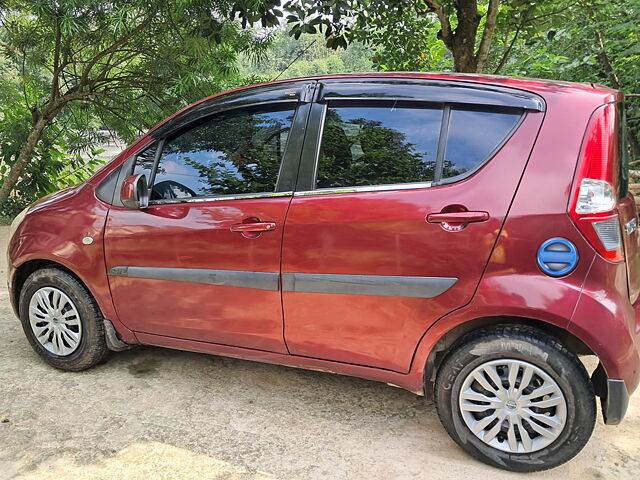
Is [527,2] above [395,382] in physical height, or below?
above

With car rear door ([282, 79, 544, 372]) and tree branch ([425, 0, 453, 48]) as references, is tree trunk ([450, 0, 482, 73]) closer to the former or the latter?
tree branch ([425, 0, 453, 48])

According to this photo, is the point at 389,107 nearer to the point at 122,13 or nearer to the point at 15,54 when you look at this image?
the point at 122,13

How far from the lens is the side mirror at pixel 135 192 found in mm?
3092

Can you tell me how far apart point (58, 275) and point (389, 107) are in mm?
2251

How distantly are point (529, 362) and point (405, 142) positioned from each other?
1124 millimetres

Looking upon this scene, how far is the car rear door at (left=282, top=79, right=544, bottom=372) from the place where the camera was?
96.0 inches

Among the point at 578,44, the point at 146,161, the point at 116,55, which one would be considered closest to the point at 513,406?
the point at 146,161

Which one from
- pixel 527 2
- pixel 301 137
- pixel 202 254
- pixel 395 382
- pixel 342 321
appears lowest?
pixel 395 382

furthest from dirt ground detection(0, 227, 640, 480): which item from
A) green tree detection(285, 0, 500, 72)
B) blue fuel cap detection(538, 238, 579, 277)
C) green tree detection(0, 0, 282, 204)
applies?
green tree detection(0, 0, 282, 204)

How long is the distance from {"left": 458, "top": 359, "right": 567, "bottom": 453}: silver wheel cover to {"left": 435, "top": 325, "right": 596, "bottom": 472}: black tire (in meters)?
0.02

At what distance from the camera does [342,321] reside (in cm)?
273

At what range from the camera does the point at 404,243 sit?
253 centimetres

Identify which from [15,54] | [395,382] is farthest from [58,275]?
[15,54]

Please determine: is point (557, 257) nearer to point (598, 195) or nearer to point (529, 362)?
point (598, 195)
